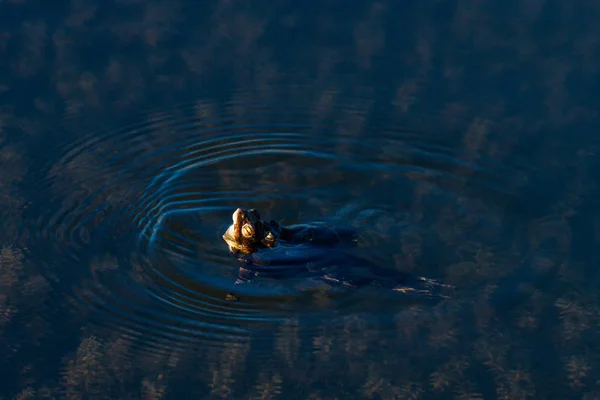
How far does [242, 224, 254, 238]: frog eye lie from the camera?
8.37m

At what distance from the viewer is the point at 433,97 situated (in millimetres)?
10719

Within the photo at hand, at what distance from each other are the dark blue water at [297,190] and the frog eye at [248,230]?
1.59 ft

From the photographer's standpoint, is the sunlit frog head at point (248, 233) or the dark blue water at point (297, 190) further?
the sunlit frog head at point (248, 233)

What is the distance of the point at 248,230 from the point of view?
8.38 metres

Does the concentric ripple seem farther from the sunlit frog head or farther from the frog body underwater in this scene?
the sunlit frog head

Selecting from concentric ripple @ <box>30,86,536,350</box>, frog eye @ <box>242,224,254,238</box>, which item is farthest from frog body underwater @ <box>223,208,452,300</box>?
concentric ripple @ <box>30,86,536,350</box>

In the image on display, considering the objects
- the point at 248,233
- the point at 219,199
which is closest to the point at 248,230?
the point at 248,233

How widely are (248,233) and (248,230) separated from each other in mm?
31

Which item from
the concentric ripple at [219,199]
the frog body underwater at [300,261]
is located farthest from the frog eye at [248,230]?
the concentric ripple at [219,199]

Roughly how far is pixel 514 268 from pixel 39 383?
14.0 feet

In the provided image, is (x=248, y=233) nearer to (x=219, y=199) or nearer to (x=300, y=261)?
(x=300, y=261)

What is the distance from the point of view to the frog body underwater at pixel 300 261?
844 centimetres

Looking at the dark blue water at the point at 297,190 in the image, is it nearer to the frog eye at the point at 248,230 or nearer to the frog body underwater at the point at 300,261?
the frog body underwater at the point at 300,261

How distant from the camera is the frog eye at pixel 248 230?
8.37m
